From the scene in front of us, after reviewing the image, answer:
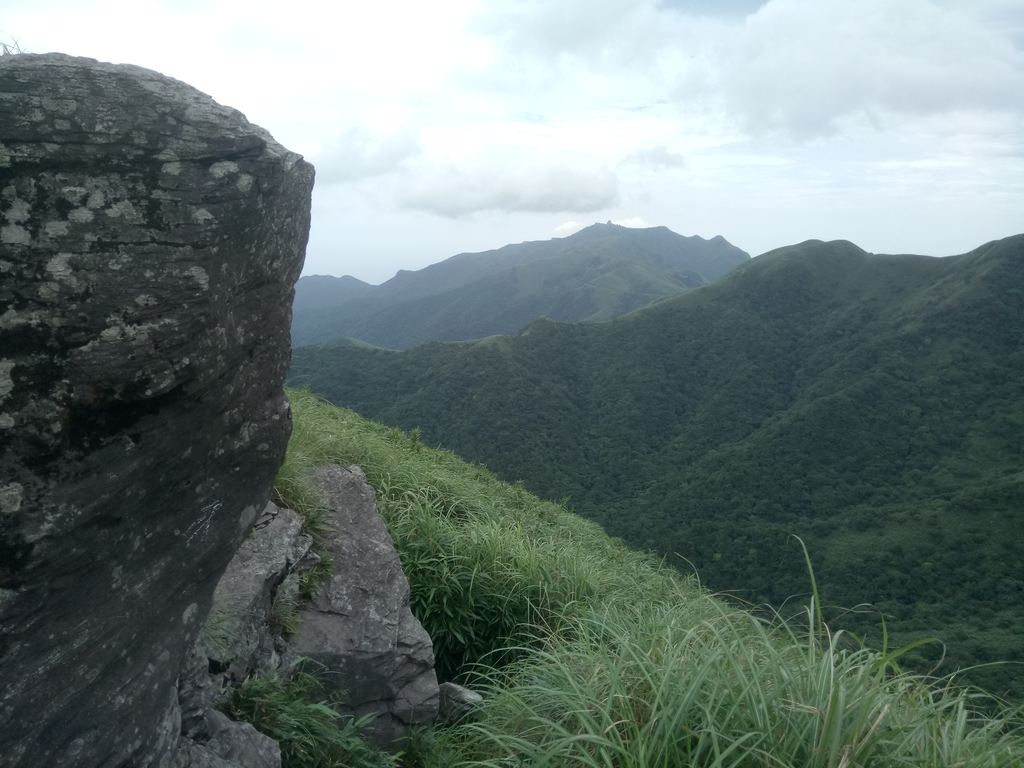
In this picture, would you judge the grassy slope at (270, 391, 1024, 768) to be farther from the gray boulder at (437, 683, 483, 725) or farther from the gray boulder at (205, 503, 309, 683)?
the gray boulder at (205, 503, 309, 683)

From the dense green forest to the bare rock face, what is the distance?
19.6m

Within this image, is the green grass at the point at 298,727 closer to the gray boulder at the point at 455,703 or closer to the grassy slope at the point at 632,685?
the grassy slope at the point at 632,685

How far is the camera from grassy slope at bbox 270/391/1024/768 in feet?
7.85

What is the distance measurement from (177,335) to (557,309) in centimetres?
18053

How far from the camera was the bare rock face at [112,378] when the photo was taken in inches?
81.4

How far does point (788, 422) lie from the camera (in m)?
61.1

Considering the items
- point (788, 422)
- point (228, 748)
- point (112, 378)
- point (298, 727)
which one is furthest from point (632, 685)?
point (788, 422)

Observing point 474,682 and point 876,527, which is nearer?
point 474,682

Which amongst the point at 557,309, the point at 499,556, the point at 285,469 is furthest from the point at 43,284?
the point at 557,309

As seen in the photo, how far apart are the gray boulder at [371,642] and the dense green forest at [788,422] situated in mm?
17708

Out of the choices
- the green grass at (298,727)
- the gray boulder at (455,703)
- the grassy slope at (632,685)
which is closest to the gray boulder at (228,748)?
the green grass at (298,727)

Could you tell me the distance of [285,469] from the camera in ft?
15.5

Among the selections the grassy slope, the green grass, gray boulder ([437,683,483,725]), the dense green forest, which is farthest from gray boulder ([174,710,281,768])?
the dense green forest

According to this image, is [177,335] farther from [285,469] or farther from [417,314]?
[417,314]
